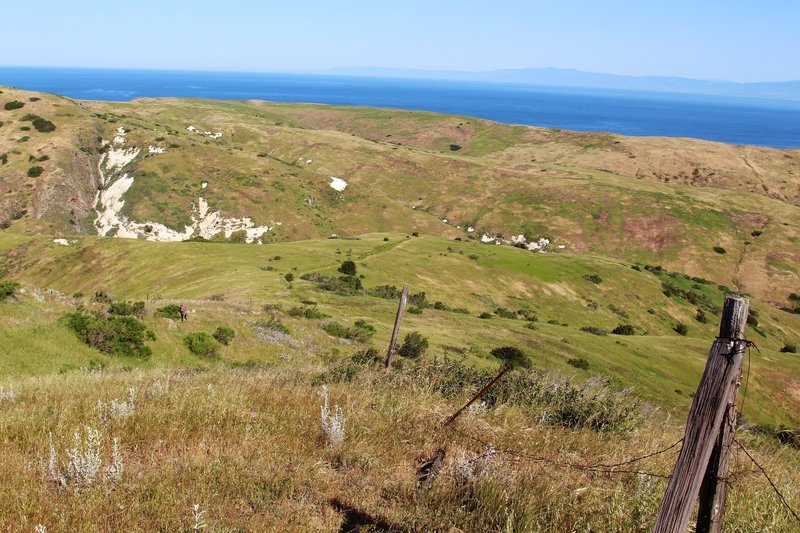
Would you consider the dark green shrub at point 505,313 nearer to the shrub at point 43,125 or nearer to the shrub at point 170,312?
the shrub at point 170,312

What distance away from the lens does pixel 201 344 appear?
23.0 m

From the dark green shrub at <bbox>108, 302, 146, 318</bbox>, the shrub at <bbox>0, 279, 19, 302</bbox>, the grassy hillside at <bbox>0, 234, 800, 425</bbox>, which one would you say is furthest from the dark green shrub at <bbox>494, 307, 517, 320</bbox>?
the shrub at <bbox>0, 279, 19, 302</bbox>

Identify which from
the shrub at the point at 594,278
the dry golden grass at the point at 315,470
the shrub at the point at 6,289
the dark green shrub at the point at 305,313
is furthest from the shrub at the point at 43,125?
the dry golden grass at the point at 315,470

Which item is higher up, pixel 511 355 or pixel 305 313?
pixel 305 313

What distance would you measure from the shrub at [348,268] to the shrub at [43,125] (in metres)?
92.7

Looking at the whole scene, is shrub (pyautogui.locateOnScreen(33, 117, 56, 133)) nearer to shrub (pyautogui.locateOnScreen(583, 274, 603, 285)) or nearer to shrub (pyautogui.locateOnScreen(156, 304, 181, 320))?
shrub (pyautogui.locateOnScreen(156, 304, 181, 320))

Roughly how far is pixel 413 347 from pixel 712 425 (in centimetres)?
2594

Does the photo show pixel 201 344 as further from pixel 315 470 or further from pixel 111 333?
pixel 315 470

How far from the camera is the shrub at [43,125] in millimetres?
106750

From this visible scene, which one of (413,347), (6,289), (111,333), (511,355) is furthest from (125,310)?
(511,355)

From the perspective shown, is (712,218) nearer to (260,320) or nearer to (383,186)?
(383,186)

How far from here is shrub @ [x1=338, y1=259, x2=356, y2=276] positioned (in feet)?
178

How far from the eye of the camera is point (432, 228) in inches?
4483

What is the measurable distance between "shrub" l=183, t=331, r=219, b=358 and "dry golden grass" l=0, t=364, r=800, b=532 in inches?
549
